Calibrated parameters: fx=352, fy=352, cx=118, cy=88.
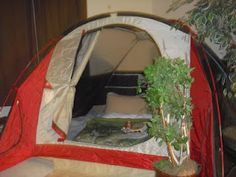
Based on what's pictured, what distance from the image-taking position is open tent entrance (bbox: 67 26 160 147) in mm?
2926

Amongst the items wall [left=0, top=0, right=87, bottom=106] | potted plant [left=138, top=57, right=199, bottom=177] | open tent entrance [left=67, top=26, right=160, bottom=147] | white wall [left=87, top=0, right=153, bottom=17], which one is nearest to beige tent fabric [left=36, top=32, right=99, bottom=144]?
open tent entrance [left=67, top=26, right=160, bottom=147]

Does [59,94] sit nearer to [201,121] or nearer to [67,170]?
[67,170]

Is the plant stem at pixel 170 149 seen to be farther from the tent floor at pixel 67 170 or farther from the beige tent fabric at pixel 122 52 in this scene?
the beige tent fabric at pixel 122 52

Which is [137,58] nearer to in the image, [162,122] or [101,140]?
[101,140]

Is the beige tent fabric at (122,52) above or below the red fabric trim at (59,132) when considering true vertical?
above

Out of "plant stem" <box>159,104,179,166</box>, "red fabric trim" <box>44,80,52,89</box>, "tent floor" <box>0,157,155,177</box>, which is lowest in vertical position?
"tent floor" <box>0,157,155,177</box>

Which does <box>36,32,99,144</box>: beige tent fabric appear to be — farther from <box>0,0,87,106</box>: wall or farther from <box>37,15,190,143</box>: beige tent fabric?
<box>0,0,87,106</box>: wall

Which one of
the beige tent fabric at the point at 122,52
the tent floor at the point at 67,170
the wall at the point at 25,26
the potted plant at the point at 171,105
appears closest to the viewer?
the potted plant at the point at 171,105

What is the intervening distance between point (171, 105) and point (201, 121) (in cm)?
40

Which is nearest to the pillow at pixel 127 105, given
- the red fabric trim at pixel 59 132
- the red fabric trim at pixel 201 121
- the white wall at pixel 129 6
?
the red fabric trim at pixel 59 132

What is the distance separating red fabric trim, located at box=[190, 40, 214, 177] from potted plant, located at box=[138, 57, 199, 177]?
18cm

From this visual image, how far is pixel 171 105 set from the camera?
195 centimetres

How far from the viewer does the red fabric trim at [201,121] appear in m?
2.16

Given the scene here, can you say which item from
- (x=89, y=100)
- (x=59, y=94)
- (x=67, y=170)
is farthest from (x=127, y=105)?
(x=67, y=170)
